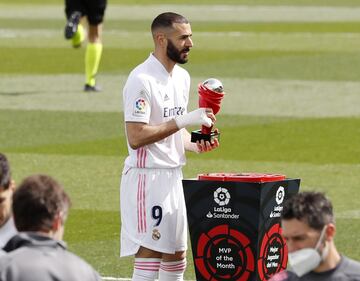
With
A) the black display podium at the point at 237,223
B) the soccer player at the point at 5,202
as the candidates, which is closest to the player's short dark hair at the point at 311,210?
the soccer player at the point at 5,202

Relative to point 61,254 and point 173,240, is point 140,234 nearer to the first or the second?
point 173,240

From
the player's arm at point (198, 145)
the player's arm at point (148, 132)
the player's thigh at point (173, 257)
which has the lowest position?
the player's thigh at point (173, 257)

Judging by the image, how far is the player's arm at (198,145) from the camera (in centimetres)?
1045

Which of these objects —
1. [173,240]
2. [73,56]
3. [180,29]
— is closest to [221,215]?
[173,240]

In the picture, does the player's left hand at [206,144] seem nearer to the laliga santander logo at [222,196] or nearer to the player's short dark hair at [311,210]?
the laliga santander logo at [222,196]

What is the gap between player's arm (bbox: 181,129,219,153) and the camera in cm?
1045

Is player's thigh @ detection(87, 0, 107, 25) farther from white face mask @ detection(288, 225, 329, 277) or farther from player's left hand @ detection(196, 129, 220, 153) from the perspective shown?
white face mask @ detection(288, 225, 329, 277)

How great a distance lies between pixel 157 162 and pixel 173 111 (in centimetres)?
39

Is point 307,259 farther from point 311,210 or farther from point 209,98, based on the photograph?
point 209,98

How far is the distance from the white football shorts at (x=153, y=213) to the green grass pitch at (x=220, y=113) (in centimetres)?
206

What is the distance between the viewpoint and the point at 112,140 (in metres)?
19.8

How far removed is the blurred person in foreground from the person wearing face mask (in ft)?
3.21

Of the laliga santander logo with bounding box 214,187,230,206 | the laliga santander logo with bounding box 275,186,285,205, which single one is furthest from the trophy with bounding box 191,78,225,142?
the laliga santander logo with bounding box 275,186,285,205

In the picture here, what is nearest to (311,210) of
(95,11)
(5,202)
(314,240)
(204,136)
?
(314,240)
